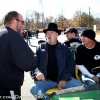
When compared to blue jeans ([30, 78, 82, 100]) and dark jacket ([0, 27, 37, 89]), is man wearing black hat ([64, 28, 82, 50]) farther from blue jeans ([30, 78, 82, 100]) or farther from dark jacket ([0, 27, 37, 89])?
dark jacket ([0, 27, 37, 89])

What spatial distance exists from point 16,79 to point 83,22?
85144mm

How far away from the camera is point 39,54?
14.3ft

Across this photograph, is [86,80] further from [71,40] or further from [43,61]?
[71,40]

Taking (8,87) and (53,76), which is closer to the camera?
(8,87)

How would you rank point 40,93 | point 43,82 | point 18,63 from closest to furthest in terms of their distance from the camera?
point 18,63 → point 40,93 → point 43,82

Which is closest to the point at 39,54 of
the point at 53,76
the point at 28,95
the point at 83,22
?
the point at 53,76

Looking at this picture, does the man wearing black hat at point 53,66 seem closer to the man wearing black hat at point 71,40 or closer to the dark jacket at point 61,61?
the dark jacket at point 61,61

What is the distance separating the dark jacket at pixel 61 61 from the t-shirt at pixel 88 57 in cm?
36

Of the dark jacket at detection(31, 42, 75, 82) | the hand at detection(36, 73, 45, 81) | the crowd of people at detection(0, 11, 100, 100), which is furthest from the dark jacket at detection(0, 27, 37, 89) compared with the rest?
the dark jacket at detection(31, 42, 75, 82)

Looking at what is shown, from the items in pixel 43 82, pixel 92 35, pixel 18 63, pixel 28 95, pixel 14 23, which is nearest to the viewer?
pixel 18 63

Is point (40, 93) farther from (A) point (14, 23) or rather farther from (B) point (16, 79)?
(A) point (14, 23)

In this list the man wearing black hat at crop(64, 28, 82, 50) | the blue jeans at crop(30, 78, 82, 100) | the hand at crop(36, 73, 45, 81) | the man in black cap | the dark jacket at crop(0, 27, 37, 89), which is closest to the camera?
the dark jacket at crop(0, 27, 37, 89)

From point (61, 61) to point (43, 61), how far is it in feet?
1.07

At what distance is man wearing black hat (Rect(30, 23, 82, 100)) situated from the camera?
163 inches
